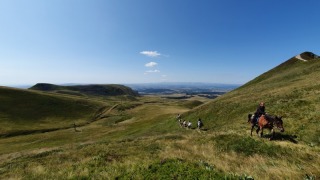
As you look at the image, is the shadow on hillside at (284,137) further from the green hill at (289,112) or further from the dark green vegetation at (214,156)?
the green hill at (289,112)

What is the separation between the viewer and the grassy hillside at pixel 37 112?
253ft

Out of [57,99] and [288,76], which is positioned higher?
[288,76]

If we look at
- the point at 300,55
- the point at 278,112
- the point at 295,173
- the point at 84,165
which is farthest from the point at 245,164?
the point at 300,55

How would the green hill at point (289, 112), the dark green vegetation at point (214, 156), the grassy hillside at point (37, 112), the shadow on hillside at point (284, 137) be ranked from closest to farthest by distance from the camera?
1. the dark green vegetation at point (214, 156)
2. the shadow on hillside at point (284, 137)
3. the green hill at point (289, 112)
4. the grassy hillside at point (37, 112)

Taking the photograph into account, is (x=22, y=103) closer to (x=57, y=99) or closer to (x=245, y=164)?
(x=57, y=99)

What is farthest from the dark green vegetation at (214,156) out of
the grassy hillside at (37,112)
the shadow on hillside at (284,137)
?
the grassy hillside at (37,112)

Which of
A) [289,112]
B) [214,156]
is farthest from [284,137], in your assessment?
[289,112]

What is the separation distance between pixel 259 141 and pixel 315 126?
7044mm

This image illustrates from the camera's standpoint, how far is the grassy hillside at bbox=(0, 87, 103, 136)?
253 feet

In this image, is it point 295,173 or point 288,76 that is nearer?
point 295,173

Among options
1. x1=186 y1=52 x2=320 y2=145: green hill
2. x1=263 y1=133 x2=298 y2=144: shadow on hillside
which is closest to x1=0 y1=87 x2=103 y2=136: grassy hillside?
x1=186 y1=52 x2=320 y2=145: green hill

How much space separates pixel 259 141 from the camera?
18859mm

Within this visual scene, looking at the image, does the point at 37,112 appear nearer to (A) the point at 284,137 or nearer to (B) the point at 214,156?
(B) the point at 214,156

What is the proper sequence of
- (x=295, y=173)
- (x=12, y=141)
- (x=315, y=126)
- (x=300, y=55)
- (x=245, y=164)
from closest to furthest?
1. (x=295, y=173)
2. (x=245, y=164)
3. (x=315, y=126)
4. (x=12, y=141)
5. (x=300, y=55)
